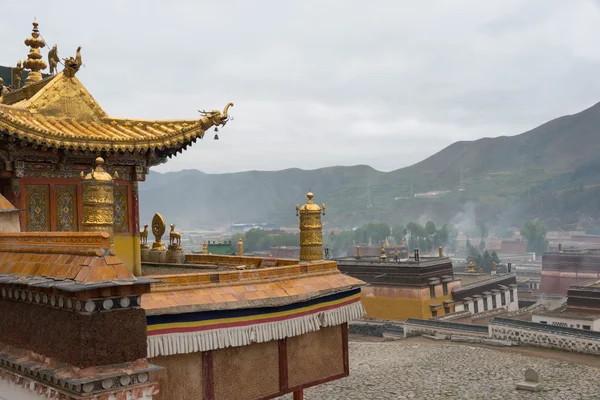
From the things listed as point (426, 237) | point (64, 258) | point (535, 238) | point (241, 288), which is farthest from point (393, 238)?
point (64, 258)

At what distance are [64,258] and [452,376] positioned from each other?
2028cm

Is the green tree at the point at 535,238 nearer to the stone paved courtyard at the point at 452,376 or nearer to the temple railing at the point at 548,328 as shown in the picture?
the temple railing at the point at 548,328

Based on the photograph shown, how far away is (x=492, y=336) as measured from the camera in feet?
98.4

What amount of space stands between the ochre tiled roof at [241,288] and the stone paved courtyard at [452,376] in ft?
41.5

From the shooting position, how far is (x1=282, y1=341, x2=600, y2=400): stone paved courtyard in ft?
68.1

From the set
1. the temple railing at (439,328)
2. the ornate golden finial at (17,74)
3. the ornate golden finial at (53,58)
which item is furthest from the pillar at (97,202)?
the temple railing at (439,328)

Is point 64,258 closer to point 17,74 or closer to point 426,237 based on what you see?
point 17,74

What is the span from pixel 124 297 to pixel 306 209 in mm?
5278

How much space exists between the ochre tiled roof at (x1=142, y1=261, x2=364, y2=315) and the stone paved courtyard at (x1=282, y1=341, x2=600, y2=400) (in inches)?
497

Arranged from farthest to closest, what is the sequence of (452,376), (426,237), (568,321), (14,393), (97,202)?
(426,237) → (568,321) → (452,376) → (97,202) → (14,393)

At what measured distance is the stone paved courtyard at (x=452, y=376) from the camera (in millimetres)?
20766

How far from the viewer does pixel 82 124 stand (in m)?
11.1

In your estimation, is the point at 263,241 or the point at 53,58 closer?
the point at 53,58

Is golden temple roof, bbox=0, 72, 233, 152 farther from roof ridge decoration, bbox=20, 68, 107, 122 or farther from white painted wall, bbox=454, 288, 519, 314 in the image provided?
white painted wall, bbox=454, 288, 519, 314
